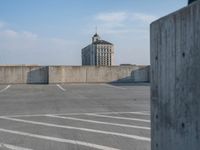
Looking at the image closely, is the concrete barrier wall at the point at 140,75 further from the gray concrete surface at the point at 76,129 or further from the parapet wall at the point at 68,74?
the gray concrete surface at the point at 76,129

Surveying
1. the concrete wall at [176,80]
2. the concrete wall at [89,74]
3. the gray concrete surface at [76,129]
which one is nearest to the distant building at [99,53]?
the concrete wall at [89,74]

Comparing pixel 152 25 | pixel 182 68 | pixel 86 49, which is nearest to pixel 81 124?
pixel 152 25

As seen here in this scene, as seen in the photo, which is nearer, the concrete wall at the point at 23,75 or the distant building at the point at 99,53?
the concrete wall at the point at 23,75

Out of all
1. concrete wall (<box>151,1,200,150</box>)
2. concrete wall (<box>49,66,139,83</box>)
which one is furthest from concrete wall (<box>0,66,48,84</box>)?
concrete wall (<box>151,1,200,150</box>)

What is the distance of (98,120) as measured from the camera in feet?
35.6

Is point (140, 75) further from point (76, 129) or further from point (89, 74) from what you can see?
point (76, 129)

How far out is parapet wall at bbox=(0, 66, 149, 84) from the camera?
3241 cm

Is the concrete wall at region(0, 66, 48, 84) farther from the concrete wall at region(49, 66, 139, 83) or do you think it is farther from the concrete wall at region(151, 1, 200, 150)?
the concrete wall at region(151, 1, 200, 150)

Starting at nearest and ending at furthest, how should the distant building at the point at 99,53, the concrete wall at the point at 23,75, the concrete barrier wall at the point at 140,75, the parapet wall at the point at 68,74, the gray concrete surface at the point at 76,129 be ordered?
the gray concrete surface at the point at 76,129
the concrete wall at the point at 23,75
the parapet wall at the point at 68,74
the concrete barrier wall at the point at 140,75
the distant building at the point at 99,53

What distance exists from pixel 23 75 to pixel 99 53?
16931 mm

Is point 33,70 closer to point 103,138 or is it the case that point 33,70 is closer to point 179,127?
point 103,138

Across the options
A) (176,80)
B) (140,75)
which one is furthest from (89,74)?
(176,80)

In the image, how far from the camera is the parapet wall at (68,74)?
3241cm

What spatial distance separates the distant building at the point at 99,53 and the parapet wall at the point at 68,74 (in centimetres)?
1205
